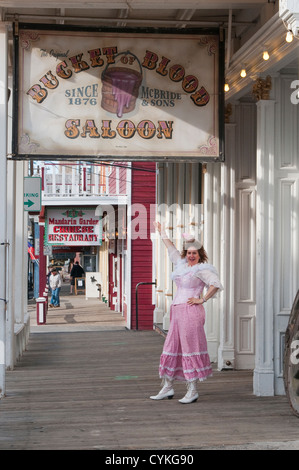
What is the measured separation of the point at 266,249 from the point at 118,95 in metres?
2.51

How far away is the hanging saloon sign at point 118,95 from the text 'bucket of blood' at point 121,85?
0.01 metres

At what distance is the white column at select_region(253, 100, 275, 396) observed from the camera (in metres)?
8.99

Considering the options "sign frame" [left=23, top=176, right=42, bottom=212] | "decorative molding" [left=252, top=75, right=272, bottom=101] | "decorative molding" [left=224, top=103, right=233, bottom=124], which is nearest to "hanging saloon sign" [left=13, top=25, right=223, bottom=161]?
"decorative molding" [left=252, top=75, right=272, bottom=101]

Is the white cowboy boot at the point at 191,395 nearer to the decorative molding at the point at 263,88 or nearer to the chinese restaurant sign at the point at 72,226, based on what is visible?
the decorative molding at the point at 263,88

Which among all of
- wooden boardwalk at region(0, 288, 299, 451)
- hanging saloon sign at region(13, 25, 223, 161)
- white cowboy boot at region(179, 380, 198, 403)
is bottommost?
wooden boardwalk at region(0, 288, 299, 451)

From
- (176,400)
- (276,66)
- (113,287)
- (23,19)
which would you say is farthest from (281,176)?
(113,287)

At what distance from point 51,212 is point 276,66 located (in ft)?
67.0

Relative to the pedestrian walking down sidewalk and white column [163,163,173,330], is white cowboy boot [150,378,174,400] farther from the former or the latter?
the pedestrian walking down sidewalk

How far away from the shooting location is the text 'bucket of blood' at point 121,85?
9.39 metres

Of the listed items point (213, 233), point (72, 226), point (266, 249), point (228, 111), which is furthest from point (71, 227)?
point (266, 249)

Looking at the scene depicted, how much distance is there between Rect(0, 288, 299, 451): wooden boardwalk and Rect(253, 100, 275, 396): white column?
52 cm

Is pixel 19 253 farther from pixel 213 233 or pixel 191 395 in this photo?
pixel 191 395

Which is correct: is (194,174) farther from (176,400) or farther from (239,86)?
(176,400)

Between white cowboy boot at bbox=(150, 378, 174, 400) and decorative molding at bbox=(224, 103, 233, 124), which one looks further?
decorative molding at bbox=(224, 103, 233, 124)
